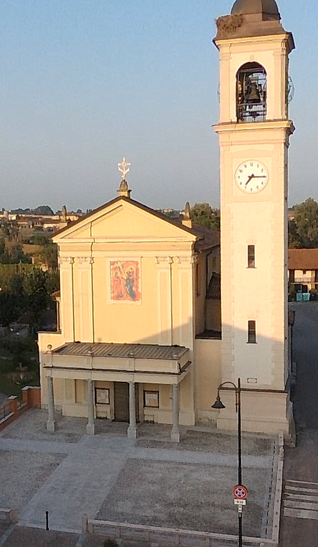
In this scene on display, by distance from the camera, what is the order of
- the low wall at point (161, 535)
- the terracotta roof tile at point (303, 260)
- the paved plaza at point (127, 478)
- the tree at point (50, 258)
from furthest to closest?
1. the tree at point (50, 258)
2. the terracotta roof tile at point (303, 260)
3. the paved plaza at point (127, 478)
4. the low wall at point (161, 535)

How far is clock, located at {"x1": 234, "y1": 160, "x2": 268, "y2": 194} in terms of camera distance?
2398cm

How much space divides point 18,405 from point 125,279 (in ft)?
26.5

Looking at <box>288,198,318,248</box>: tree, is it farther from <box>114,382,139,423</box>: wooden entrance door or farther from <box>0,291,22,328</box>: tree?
<box>114,382,139,423</box>: wooden entrance door

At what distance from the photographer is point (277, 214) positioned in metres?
24.0

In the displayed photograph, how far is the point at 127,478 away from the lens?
20.8 m

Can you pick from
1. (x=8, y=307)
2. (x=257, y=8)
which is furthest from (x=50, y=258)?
(x=257, y=8)

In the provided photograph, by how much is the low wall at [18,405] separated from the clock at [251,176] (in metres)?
13.4

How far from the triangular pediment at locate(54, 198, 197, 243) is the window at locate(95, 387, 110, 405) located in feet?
22.0

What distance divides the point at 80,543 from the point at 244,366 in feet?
35.2

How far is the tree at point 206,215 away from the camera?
2650 inches

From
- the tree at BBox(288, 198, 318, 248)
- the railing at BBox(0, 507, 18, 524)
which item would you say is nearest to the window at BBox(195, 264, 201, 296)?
the railing at BBox(0, 507, 18, 524)

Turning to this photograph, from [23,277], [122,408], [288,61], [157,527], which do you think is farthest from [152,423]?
[23,277]

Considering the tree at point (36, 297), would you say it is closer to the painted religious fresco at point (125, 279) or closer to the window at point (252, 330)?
the painted religious fresco at point (125, 279)

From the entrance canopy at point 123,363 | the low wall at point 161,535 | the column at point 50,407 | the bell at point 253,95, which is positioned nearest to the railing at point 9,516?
the low wall at point 161,535
